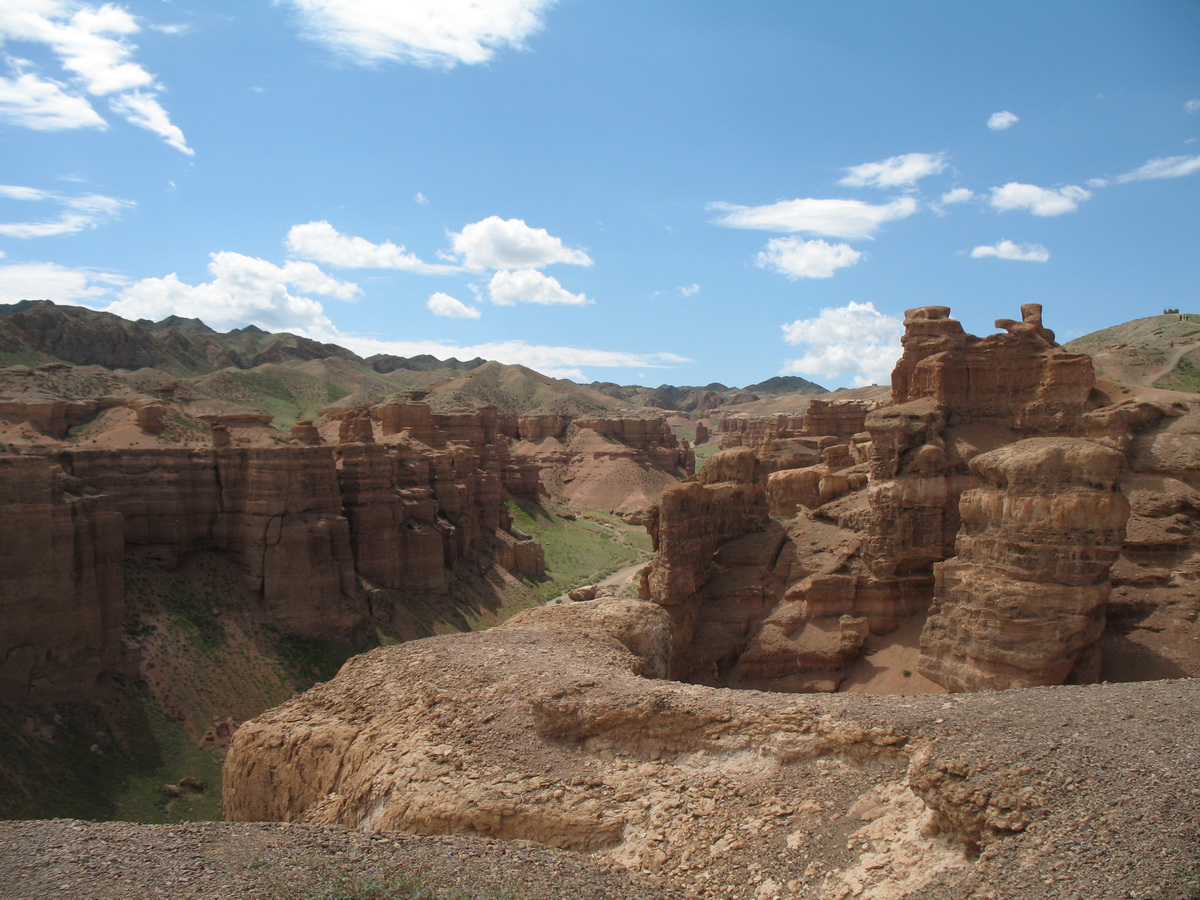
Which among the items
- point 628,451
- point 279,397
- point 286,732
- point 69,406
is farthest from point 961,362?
point 279,397

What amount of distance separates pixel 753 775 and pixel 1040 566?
12534 mm

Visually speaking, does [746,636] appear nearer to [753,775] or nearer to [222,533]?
[753,775]

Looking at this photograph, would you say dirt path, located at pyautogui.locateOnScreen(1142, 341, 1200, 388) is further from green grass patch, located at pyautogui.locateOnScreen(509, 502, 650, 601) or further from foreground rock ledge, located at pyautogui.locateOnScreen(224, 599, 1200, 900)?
foreground rock ledge, located at pyautogui.locateOnScreen(224, 599, 1200, 900)

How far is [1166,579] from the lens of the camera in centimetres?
2288

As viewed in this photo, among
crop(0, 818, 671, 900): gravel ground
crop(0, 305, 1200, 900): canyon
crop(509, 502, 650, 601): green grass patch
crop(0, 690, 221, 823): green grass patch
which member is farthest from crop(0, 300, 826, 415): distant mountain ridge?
crop(0, 818, 671, 900): gravel ground

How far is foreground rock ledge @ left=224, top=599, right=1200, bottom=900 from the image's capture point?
847 centimetres

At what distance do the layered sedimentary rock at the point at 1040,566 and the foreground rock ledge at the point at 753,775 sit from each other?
769cm

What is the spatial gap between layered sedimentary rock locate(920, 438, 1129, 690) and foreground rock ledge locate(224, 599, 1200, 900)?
7.69 m

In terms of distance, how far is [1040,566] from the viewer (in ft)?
66.5

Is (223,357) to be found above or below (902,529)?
above

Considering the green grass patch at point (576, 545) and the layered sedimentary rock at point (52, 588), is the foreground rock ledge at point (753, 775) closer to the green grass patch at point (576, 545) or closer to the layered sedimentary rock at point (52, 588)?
the layered sedimentary rock at point (52, 588)

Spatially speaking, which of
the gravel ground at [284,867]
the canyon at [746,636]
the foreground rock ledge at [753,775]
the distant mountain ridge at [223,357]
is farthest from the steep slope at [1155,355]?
the distant mountain ridge at [223,357]

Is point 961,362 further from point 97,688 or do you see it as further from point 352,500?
point 97,688

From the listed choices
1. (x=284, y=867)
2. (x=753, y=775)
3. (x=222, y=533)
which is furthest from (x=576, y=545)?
(x=284, y=867)
